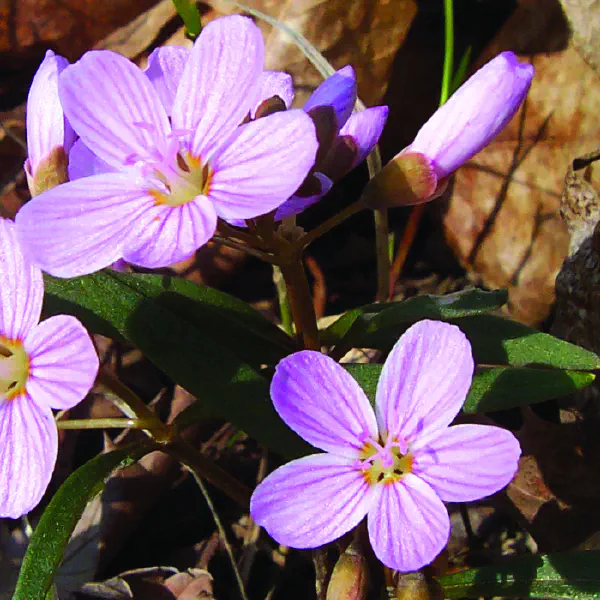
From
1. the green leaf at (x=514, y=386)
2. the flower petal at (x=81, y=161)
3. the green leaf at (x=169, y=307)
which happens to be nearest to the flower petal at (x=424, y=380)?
the green leaf at (x=514, y=386)

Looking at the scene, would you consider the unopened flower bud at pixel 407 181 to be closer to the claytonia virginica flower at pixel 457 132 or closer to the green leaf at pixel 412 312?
the claytonia virginica flower at pixel 457 132

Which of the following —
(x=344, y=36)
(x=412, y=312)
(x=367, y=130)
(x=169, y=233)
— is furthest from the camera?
(x=344, y=36)

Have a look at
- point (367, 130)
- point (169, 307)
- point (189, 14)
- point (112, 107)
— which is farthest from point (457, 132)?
point (189, 14)

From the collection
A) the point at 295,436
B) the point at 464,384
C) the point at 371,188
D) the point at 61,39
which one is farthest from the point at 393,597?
the point at 61,39

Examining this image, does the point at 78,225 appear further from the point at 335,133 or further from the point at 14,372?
the point at 335,133

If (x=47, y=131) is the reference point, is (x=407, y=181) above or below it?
below

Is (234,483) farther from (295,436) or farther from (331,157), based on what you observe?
(331,157)
